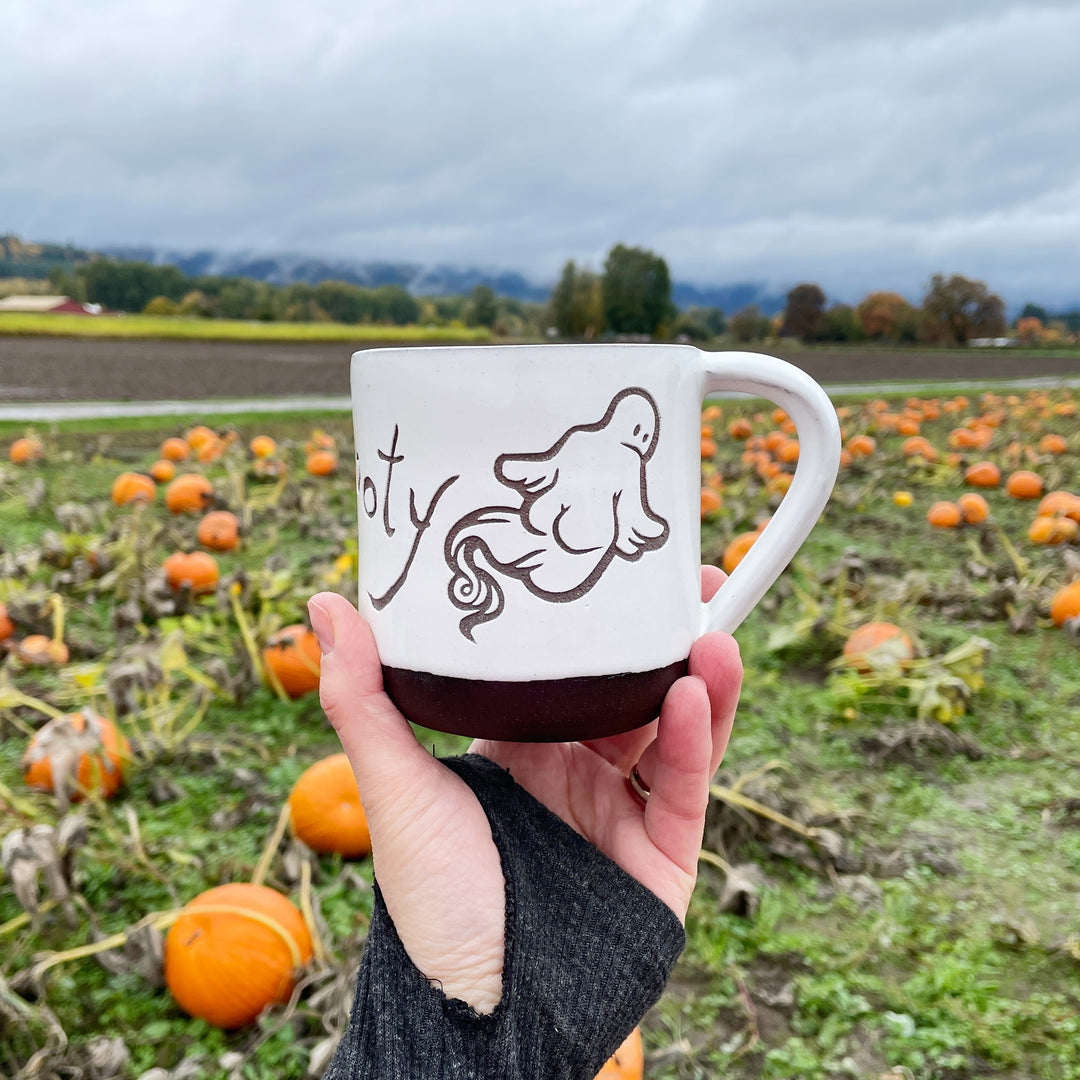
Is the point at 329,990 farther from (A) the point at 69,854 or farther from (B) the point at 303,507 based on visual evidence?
(B) the point at 303,507

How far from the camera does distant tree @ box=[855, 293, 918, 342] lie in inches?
2458

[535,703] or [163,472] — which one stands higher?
[535,703]

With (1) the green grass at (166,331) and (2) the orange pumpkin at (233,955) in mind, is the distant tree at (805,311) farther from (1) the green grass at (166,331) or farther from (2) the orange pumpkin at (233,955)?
(2) the orange pumpkin at (233,955)

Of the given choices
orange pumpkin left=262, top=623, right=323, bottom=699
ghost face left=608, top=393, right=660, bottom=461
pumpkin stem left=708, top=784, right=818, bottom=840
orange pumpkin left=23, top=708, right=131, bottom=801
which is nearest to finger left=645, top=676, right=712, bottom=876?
ghost face left=608, top=393, right=660, bottom=461

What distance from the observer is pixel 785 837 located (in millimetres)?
2336

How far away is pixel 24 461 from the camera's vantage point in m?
6.92

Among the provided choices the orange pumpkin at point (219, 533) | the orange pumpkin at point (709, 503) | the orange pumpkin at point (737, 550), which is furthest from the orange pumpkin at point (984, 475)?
the orange pumpkin at point (219, 533)

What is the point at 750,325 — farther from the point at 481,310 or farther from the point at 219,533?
the point at 219,533

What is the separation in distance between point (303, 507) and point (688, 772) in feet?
15.4

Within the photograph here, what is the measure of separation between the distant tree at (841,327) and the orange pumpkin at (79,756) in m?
66.1

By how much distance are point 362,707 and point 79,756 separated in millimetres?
1592

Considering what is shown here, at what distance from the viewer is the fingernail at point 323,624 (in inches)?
49.8

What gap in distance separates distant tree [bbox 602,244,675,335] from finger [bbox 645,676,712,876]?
62572mm

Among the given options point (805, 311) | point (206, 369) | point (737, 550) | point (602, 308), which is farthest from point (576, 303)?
point (737, 550)
